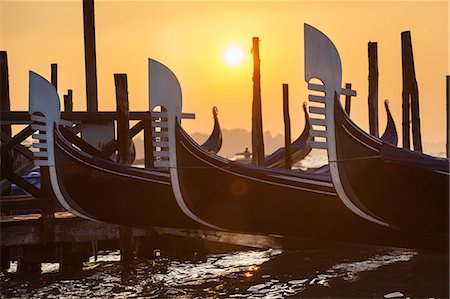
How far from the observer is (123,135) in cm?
1088

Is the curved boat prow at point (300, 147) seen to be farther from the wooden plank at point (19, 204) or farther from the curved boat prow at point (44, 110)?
the curved boat prow at point (44, 110)

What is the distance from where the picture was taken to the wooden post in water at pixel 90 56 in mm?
12617

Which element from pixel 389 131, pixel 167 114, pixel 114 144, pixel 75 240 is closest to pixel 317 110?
pixel 167 114

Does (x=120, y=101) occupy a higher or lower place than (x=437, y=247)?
higher

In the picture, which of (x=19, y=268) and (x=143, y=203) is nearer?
(x=143, y=203)

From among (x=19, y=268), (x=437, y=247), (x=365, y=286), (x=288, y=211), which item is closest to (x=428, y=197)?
(x=437, y=247)

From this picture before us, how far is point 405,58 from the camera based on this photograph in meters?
Result: 13.9

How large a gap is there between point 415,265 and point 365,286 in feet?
5.31

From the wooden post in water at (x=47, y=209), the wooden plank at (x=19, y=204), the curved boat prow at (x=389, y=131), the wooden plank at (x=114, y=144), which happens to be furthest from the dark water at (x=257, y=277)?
the curved boat prow at (x=389, y=131)

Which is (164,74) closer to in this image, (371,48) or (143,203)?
(143,203)

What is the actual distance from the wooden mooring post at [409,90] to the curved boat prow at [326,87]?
6.62 meters

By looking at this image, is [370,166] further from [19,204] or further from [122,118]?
[19,204]

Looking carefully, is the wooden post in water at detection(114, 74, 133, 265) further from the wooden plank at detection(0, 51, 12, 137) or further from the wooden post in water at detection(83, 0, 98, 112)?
the wooden plank at detection(0, 51, 12, 137)

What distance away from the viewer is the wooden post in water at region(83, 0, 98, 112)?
12.6 m
